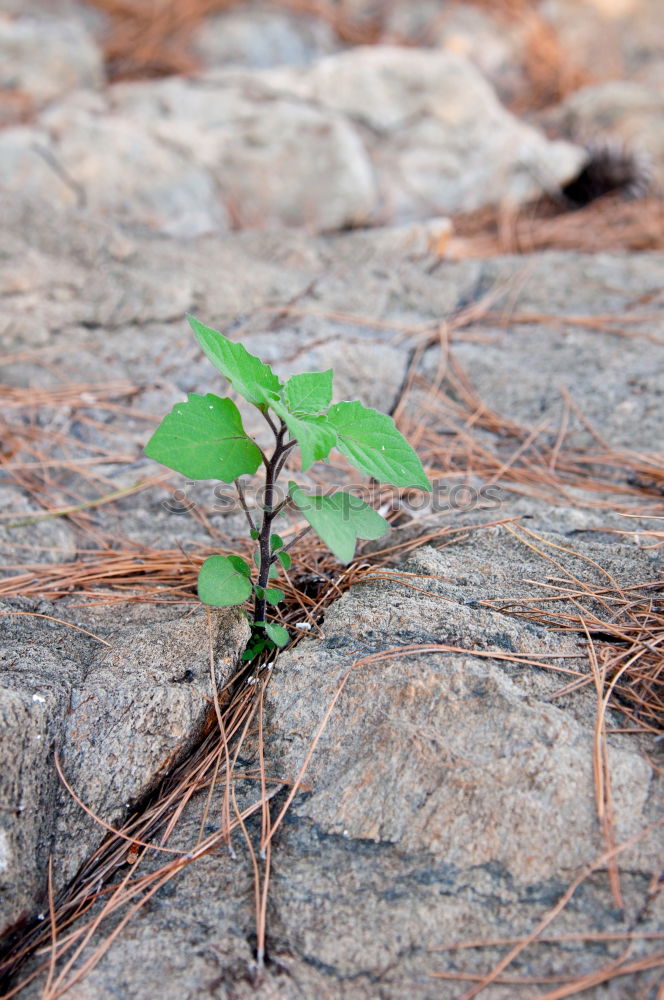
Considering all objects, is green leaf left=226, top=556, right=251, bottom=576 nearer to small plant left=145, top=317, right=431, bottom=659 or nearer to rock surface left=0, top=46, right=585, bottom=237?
small plant left=145, top=317, right=431, bottom=659

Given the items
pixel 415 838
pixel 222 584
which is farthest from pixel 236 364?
pixel 415 838

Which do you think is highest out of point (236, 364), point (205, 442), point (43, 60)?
point (43, 60)

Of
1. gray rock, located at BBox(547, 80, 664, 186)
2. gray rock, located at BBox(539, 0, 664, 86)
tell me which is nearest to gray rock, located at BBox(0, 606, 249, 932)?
gray rock, located at BBox(547, 80, 664, 186)

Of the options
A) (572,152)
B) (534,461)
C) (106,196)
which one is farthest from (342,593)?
(572,152)

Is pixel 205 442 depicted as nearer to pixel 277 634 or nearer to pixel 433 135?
pixel 277 634

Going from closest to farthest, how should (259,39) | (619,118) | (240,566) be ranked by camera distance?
(240,566) < (619,118) < (259,39)

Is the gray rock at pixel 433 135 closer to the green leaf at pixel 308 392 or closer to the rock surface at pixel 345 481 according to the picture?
the rock surface at pixel 345 481
